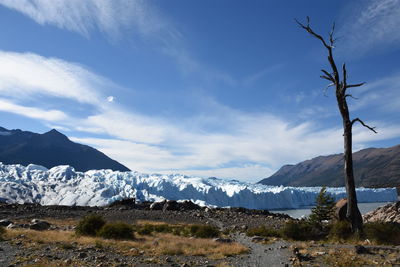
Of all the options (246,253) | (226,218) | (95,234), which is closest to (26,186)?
(226,218)

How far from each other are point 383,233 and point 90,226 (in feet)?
47.0

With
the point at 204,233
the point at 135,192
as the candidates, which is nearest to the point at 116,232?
the point at 204,233

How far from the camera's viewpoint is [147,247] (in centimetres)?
1288

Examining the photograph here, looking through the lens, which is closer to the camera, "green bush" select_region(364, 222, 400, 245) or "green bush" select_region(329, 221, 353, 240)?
"green bush" select_region(364, 222, 400, 245)

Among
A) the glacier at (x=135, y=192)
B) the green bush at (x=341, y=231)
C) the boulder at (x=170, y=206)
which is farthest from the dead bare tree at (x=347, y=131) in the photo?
the glacier at (x=135, y=192)

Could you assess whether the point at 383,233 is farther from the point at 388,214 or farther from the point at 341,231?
the point at 388,214

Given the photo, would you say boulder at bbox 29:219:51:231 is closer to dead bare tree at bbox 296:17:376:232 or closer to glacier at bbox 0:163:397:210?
dead bare tree at bbox 296:17:376:232

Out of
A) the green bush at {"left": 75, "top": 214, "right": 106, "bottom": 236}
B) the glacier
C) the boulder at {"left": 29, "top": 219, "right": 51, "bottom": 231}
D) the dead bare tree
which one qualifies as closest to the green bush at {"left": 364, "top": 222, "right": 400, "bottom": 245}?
the dead bare tree

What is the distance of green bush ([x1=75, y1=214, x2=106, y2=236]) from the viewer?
1645 centimetres

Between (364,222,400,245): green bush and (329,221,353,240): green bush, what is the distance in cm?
73

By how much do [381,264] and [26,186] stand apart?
97.4m

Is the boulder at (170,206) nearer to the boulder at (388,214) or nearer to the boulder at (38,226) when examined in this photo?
the boulder at (38,226)

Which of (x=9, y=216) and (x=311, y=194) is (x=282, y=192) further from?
(x=9, y=216)

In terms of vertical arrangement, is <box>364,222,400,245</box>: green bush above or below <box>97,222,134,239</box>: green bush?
above
